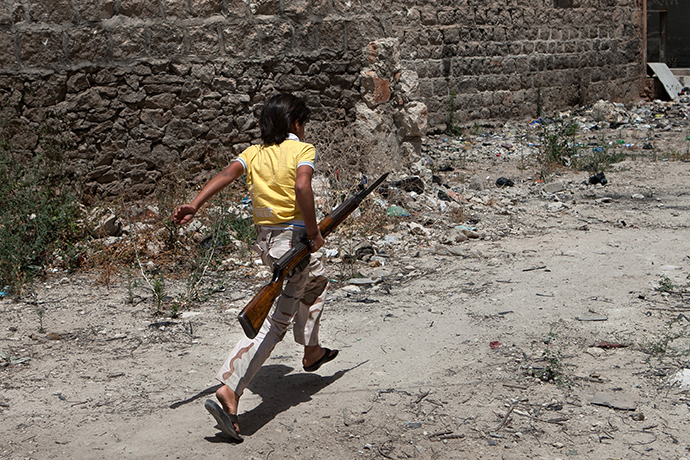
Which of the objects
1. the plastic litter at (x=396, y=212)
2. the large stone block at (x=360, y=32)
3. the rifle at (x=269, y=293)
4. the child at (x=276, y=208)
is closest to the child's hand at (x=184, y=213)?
the child at (x=276, y=208)

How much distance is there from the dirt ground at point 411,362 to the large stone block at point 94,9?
2385mm

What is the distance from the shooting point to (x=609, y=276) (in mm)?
4586

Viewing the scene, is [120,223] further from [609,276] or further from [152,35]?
[609,276]

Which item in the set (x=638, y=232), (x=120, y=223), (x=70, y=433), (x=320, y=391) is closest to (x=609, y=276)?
(x=638, y=232)

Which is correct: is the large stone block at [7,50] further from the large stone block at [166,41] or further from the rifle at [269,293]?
the rifle at [269,293]

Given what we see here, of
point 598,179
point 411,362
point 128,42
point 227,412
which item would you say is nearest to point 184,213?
point 227,412

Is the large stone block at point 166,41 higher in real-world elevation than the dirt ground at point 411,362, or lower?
higher

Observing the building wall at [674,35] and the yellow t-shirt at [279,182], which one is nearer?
the yellow t-shirt at [279,182]

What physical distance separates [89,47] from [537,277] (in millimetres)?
4192

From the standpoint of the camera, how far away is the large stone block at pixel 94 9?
19.3 ft

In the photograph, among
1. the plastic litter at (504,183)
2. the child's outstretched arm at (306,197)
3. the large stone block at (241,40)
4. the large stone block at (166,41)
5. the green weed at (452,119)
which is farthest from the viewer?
the green weed at (452,119)

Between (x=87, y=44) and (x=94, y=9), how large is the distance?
0.30 metres

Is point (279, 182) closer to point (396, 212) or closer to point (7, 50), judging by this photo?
point (396, 212)

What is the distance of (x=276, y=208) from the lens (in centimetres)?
297
